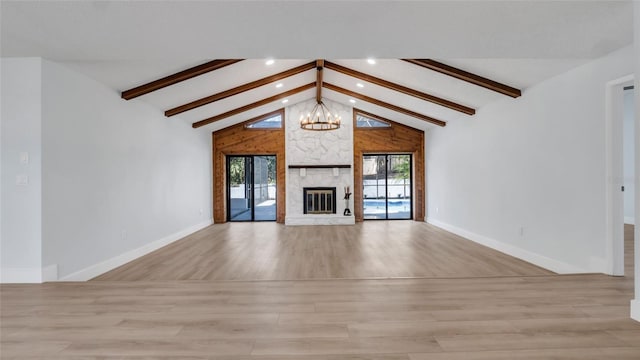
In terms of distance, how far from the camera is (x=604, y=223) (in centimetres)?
352

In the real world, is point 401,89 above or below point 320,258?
above

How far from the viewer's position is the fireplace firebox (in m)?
9.16

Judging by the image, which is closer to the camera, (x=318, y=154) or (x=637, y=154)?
(x=637, y=154)

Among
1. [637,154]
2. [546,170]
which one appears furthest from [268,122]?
[637,154]

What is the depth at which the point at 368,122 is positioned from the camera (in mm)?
9391

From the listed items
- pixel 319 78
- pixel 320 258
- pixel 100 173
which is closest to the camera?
pixel 100 173

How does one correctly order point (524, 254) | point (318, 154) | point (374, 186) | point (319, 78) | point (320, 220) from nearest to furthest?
point (524, 254) < point (319, 78) < point (320, 220) < point (318, 154) < point (374, 186)

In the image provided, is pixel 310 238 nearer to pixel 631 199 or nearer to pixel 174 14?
pixel 174 14

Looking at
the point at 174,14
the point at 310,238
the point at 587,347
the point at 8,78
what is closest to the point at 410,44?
the point at 174,14

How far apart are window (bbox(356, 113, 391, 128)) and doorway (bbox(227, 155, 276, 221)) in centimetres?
271

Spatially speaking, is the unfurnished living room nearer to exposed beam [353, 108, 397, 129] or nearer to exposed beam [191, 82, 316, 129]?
exposed beam [191, 82, 316, 129]

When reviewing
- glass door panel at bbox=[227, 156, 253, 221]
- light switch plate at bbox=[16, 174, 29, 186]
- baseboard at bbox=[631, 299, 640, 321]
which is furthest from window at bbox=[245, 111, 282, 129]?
baseboard at bbox=[631, 299, 640, 321]

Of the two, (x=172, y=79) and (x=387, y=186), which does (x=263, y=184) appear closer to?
(x=387, y=186)

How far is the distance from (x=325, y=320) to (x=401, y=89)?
5072 millimetres
